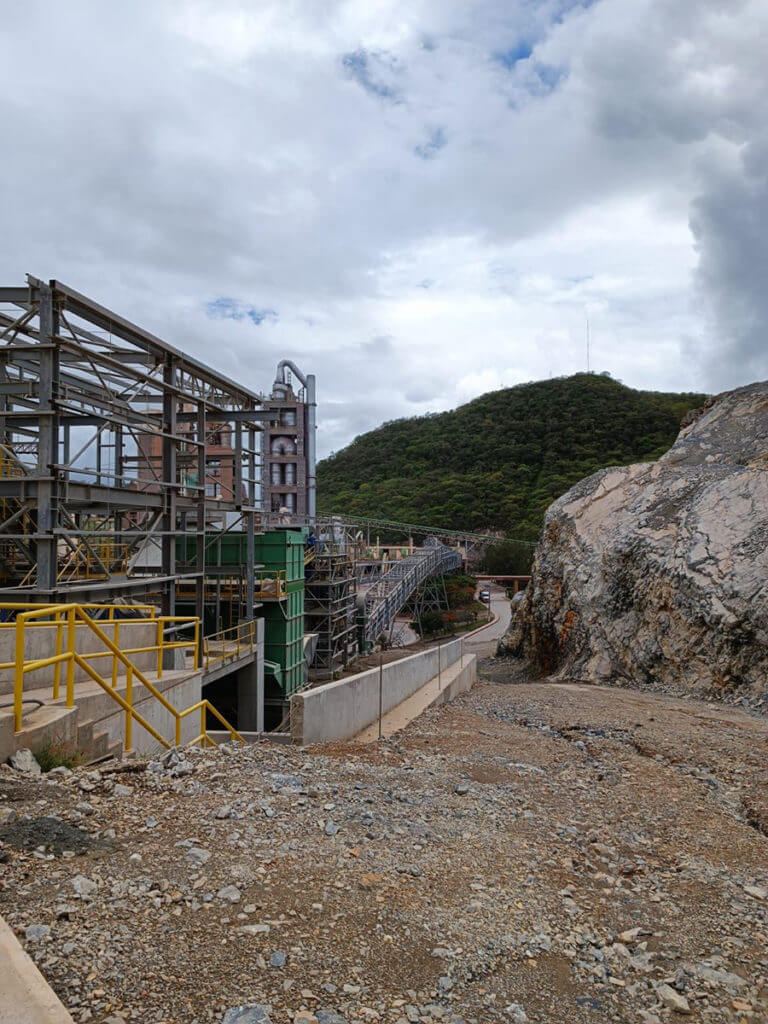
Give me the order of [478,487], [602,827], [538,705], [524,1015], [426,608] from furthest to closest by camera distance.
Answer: [478,487] → [426,608] → [538,705] → [602,827] → [524,1015]

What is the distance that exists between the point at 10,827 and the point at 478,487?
66132 millimetres

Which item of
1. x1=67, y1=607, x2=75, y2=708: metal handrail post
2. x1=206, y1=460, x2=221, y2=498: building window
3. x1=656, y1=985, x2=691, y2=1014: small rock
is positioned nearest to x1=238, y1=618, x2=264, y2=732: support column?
x1=206, y1=460, x2=221, y2=498: building window

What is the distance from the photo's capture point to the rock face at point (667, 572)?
1348 centimetres

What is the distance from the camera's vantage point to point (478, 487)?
6888 cm

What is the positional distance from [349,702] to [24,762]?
4.74 m

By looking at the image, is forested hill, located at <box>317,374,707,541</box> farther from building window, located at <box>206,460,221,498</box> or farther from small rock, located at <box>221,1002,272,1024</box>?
small rock, located at <box>221,1002,272,1024</box>

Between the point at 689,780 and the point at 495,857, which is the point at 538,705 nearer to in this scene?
the point at 689,780

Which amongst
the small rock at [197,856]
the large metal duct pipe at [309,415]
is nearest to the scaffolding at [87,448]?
the small rock at [197,856]

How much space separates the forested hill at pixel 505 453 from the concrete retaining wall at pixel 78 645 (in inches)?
1984

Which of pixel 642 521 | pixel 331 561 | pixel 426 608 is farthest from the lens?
pixel 426 608

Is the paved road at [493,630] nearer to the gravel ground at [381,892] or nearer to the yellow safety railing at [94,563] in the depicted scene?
the yellow safety railing at [94,563]

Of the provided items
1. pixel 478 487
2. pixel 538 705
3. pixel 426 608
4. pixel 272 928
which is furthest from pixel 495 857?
pixel 478 487

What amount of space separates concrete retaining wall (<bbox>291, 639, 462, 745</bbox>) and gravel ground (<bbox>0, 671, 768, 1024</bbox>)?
149 cm

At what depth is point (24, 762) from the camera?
5172 mm
